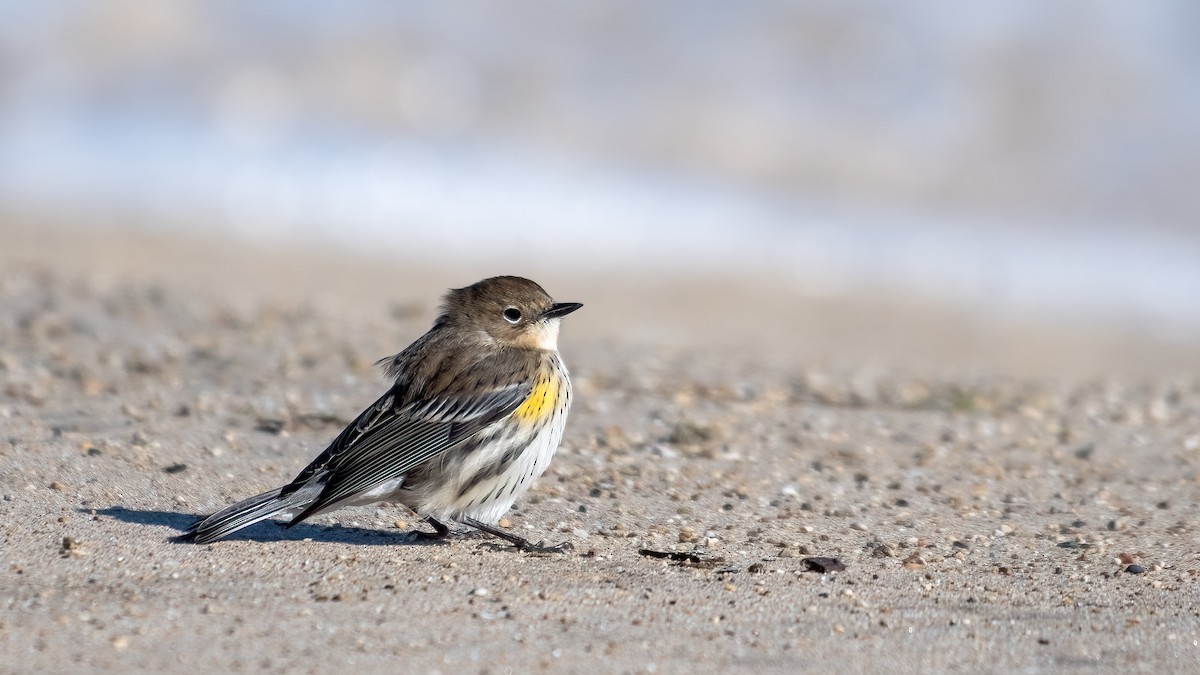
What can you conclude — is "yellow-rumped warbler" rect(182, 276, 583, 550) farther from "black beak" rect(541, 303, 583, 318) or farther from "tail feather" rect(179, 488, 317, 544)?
"black beak" rect(541, 303, 583, 318)

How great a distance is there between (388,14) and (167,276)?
21659 mm

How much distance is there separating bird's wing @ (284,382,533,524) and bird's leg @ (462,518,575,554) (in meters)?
0.43

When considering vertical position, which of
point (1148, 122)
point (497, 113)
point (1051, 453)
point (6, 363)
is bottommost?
point (6, 363)

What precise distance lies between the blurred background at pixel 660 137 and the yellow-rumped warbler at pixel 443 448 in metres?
14.5

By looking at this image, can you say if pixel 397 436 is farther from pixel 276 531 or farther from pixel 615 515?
pixel 615 515

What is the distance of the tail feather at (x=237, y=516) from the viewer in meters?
6.37

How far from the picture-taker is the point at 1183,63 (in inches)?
1350

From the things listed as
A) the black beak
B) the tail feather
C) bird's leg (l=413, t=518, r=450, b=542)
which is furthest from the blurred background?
the tail feather

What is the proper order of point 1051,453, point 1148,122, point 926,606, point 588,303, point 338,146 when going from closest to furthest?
point 926,606, point 1051,453, point 588,303, point 338,146, point 1148,122

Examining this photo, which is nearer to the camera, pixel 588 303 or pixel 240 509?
pixel 240 509

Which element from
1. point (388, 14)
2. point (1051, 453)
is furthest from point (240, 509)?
point (388, 14)

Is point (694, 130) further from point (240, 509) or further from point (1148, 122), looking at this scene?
point (240, 509)

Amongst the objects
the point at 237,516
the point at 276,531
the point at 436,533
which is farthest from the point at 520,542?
the point at 237,516

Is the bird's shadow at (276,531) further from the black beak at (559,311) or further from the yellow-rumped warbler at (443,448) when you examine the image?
the black beak at (559,311)
